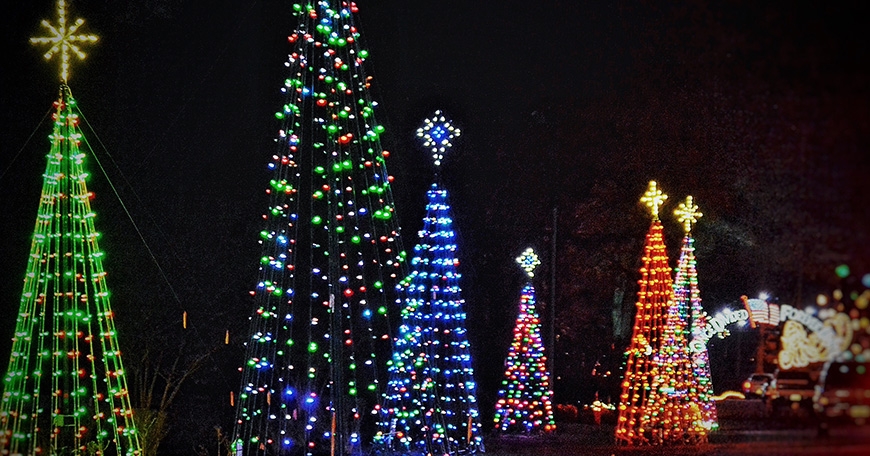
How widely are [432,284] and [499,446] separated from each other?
2.84 meters

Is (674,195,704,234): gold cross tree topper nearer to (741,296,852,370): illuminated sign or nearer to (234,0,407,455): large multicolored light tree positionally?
(234,0,407,455): large multicolored light tree

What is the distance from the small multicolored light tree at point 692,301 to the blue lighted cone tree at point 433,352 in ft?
10.5

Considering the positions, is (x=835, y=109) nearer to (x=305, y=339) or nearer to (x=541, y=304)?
(x=305, y=339)

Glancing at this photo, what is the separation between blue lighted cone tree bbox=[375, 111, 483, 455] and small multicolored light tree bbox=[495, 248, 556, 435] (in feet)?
3.20

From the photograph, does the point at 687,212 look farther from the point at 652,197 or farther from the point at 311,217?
the point at 311,217

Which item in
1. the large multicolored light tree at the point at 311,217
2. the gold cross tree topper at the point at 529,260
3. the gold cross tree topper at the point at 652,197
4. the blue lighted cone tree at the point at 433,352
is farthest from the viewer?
the gold cross tree topper at the point at 529,260

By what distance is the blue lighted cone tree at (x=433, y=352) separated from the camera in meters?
11.6

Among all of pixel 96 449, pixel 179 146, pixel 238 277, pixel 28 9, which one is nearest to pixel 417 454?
pixel 238 277

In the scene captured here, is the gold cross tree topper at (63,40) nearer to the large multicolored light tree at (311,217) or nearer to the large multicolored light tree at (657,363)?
the large multicolored light tree at (311,217)

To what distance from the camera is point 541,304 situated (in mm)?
15773

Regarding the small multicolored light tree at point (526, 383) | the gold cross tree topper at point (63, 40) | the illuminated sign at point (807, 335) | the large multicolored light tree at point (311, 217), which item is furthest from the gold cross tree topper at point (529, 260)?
the illuminated sign at point (807, 335)

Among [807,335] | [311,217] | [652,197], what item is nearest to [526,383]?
[652,197]

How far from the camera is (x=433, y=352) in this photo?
1217 centimetres

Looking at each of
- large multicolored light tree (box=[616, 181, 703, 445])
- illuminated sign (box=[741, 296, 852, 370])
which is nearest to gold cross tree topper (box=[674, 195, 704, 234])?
large multicolored light tree (box=[616, 181, 703, 445])
